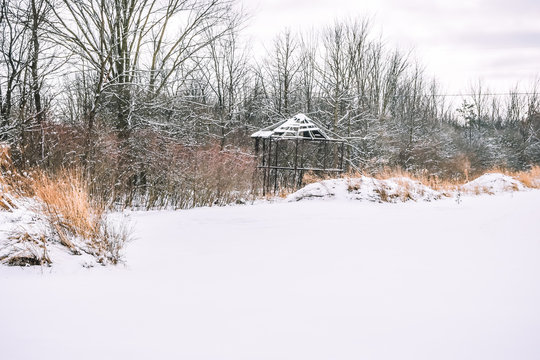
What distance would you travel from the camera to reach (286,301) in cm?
237

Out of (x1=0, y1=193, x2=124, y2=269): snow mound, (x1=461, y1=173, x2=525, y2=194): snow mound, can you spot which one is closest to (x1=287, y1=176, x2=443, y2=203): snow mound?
(x1=461, y1=173, x2=525, y2=194): snow mound

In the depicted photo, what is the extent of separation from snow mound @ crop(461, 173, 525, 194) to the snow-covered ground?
6.87 meters

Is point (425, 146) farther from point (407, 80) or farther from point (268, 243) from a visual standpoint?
point (268, 243)

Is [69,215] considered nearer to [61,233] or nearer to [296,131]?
[61,233]

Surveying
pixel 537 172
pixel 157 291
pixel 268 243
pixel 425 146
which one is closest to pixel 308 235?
pixel 268 243

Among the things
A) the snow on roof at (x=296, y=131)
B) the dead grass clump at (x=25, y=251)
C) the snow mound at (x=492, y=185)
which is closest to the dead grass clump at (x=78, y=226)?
the dead grass clump at (x=25, y=251)

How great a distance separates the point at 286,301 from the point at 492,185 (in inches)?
428

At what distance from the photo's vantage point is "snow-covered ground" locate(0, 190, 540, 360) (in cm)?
179

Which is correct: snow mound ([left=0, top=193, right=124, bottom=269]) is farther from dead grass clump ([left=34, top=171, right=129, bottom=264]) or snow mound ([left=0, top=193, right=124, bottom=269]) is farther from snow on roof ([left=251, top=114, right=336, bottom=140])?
snow on roof ([left=251, top=114, right=336, bottom=140])

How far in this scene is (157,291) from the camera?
8.26ft

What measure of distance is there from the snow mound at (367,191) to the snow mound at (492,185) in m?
2.40

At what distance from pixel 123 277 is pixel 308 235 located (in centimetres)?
233

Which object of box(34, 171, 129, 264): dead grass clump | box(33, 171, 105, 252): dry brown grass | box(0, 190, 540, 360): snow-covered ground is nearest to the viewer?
box(0, 190, 540, 360): snow-covered ground

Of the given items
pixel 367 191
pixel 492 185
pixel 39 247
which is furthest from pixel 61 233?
pixel 492 185
